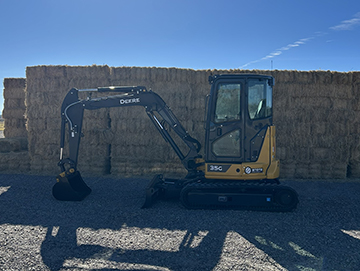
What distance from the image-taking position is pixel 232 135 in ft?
23.6

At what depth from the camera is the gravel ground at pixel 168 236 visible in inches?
189

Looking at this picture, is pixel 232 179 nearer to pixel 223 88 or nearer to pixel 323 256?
pixel 223 88

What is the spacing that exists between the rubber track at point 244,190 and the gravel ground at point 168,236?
0.64ft

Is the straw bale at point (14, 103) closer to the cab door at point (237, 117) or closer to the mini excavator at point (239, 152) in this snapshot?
the mini excavator at point (239, 152)

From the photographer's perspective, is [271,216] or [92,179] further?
[92,179]

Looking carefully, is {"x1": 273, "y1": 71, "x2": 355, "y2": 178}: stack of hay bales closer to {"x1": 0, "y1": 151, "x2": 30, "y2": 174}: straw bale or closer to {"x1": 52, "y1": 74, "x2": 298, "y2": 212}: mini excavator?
{"x1": 52, "y1": 74, "x2": 298, "y2": 212}: mini excavator

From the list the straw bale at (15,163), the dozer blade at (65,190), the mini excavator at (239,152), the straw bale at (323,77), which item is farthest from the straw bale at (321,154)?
the straw bale at (15,163)

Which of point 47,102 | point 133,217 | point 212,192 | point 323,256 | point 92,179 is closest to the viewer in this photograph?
point 323,256

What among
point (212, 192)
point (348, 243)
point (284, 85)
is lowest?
point (348, 243)

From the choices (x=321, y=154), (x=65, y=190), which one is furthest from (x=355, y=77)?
(x=65, y=190)

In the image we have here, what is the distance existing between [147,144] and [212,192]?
15.6 ft

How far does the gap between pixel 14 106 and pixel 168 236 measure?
1267 cm

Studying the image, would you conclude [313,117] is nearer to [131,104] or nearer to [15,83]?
[131,104]

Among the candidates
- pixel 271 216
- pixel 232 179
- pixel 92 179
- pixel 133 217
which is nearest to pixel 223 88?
pixel 232 179
